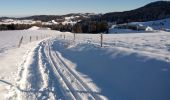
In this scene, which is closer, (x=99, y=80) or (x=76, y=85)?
(x=76, y=85)

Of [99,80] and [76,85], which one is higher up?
[76,85]

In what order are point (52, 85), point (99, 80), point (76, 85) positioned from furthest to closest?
point (99, 80) < point (52, 85) < point (76, 85)

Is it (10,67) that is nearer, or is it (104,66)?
(104,66)

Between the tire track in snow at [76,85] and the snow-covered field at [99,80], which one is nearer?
the tire track in snow at [76,85]

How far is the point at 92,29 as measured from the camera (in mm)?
138750

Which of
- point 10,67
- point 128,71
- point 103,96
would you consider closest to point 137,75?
point 128,71

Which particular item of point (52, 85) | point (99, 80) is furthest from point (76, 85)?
point (99, 80)

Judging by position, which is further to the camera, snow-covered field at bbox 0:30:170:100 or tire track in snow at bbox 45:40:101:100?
snow-covered field at bbox 0:30:170:100

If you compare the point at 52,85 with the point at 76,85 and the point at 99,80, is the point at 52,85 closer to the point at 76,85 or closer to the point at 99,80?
the point at 76,85

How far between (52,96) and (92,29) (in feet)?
421

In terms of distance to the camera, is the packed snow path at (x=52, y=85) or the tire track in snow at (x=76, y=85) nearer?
the tire track in snow at (x=76, y=85)

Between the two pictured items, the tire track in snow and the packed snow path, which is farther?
the packed snow path

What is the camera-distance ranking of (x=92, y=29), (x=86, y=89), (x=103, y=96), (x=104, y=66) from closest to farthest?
(x=103, y=96)
(x=86, y=89)
(x=104, y=66)
(x=92, y=29)

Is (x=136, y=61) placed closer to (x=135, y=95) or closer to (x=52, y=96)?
(x=135, y=95)
